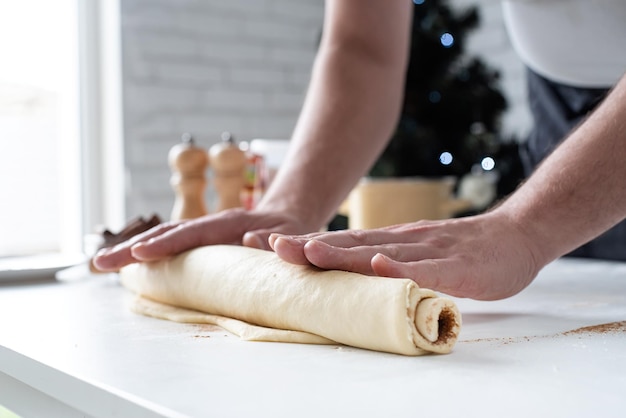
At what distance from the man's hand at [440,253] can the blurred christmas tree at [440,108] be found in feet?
7.18

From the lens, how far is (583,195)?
2.83 feet

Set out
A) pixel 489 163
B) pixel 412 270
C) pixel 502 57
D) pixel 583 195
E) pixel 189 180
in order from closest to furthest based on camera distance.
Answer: pixel 412 270
pixel 583 195
pixel 189 180
pixel 489 163
pixel 502 57

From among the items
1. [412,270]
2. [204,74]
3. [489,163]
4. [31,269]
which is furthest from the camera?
[204,74]

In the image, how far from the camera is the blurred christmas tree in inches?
120

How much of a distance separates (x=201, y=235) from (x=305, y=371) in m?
0.46

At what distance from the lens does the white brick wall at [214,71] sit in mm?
3082

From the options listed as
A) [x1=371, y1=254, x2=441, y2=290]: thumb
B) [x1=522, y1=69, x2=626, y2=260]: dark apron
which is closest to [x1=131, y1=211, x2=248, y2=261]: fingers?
[x1=371, y1=254, x2=441, y2=290]: thumb

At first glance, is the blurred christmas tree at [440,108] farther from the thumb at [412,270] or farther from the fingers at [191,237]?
the thumb at [412,270]

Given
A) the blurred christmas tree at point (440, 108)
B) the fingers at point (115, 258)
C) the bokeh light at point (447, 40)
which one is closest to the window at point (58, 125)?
the blurred christmas tree at point (440, 108)

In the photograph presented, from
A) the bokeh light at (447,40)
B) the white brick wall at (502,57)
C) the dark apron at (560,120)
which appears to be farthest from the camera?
the white brick wall at (502,57)

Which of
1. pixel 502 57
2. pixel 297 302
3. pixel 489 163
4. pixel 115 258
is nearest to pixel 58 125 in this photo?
pixel 489 163

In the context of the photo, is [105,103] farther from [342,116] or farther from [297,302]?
[297,302]

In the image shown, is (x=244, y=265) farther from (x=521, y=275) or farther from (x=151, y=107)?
(x=151, y=107)

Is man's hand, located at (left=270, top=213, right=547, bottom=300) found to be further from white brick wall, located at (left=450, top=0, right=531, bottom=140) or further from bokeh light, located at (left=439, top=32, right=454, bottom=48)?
white brick wall, located at (left=450, top=0, right=531, bottom=140)
